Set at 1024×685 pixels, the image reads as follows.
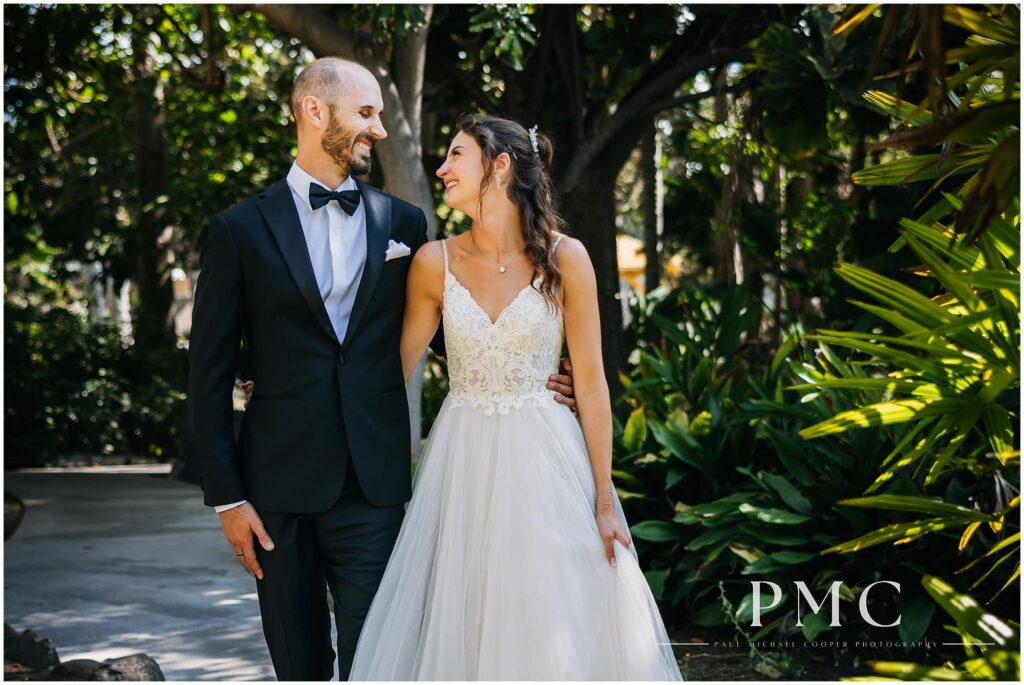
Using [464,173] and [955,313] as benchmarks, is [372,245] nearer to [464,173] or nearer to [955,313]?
[464,173]

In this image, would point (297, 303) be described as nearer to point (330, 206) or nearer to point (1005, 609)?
point (330, 206)

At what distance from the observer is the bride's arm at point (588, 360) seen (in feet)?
10.7

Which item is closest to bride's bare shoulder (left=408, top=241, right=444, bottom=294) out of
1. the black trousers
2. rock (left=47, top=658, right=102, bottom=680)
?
the black trousers

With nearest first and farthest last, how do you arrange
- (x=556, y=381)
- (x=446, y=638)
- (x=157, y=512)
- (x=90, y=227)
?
1. (x=446, y=638)
2. (x=556, y=381)
3. (x=157, y=512)
4. (x=90, y=227)

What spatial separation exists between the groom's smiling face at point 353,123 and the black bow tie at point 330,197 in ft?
0.25

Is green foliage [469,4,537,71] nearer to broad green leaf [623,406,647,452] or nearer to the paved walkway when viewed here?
broad green leaf [623,406,647,452]

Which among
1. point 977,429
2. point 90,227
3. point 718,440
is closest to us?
point 977,429

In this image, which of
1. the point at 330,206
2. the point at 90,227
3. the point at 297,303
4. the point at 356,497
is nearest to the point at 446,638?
the point at 356,497

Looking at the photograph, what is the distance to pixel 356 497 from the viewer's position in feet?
10.7

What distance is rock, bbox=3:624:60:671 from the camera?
4770mm

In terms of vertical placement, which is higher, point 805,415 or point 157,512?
point 805,415

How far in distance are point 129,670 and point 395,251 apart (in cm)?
225

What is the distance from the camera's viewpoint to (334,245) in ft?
10.8

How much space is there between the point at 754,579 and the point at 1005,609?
1113 millimetres
